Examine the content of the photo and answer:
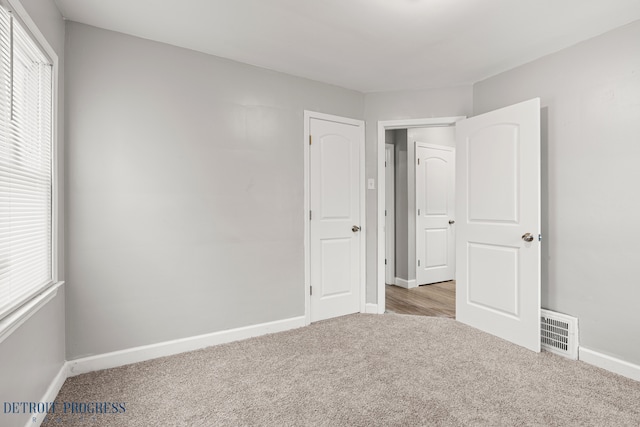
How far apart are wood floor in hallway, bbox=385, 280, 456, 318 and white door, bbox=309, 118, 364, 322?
662 mm

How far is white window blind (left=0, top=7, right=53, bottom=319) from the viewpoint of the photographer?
4.70 feet

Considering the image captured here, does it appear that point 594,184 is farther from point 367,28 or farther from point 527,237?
point 367,28

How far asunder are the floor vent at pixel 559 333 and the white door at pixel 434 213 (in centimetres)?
219

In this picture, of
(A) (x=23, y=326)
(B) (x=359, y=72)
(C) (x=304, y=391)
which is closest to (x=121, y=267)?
(A) (x=23, y=326)

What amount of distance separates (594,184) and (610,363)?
1281 millimetres

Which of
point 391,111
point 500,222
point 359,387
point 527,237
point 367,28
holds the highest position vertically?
point 367,28

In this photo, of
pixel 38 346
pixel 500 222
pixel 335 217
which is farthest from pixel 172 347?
pixel 500 222

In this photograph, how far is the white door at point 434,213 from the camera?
489 centimetres

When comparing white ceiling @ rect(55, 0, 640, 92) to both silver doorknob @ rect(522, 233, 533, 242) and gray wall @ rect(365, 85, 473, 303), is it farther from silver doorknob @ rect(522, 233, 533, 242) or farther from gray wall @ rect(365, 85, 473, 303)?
silver doorknob @ rect(522, 233, 533, 242)

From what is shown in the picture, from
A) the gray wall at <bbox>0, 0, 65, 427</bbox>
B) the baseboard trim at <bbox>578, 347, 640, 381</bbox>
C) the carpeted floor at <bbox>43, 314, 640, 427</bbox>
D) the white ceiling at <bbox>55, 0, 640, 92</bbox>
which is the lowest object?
the carpeted floor at <bbox>43, 314, 640, 427</bbox>

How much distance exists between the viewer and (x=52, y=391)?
1.95 m

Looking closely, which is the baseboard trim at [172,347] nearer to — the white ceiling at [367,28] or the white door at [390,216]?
the white door at [390,216]

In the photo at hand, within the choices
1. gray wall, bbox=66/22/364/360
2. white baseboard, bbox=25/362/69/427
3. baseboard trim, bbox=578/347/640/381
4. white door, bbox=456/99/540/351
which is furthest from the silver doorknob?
white baseboard, bbox=25/362/69/427

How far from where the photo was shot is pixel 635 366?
2.21 metres
